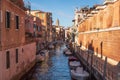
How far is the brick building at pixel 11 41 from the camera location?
19.4 metres

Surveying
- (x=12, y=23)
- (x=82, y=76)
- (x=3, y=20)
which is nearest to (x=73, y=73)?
(x=82, y=76)

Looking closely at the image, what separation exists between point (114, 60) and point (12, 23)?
29.9 ft

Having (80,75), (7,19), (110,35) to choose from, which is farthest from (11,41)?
(110,35)

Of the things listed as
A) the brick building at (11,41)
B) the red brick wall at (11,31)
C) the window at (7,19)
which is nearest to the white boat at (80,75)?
the brick building at (11,41)

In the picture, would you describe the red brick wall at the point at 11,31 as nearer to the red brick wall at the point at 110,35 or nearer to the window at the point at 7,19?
the window at the point at 7,19

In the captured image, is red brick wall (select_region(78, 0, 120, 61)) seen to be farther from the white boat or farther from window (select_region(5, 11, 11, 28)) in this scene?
window (select_region(5, 11, 11, 28))

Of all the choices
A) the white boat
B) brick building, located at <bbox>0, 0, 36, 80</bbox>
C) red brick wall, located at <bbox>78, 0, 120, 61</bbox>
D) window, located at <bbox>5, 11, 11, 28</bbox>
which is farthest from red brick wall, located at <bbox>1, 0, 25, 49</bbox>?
red brick wall, located at <bbox>78, 0, 120, 61</bbox>

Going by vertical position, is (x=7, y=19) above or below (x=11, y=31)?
above

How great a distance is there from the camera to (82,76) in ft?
88.1

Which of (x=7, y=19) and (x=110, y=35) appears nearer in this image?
(x=7, y=19)

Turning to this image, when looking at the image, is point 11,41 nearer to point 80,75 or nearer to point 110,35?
point 80,75

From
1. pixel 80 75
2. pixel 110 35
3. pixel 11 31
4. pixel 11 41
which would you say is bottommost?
pixel 80 75

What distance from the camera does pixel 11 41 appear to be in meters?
22.3

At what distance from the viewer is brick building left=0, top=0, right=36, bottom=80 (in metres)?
19.4
